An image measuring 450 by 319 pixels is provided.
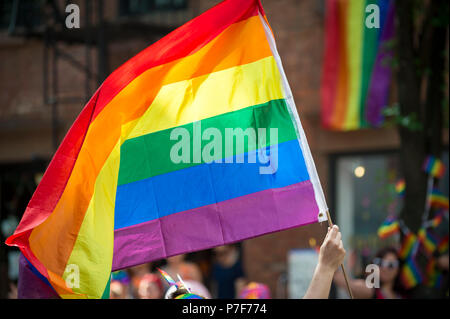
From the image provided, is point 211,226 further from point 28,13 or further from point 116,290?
point 28,13

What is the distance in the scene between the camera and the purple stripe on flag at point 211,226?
4332 mm

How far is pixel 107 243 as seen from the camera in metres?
4.27

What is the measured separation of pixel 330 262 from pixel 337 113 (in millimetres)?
7811

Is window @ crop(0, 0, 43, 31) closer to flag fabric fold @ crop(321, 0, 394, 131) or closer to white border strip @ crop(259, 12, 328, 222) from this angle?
flag fabric fold @ crop(321, 0, 394, 131)

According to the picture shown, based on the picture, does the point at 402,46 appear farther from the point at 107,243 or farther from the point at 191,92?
the point at 107,243

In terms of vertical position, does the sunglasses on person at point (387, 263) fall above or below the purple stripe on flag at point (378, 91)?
below

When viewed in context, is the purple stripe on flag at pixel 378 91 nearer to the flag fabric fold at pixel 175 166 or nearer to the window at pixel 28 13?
the window at pixel 28 13

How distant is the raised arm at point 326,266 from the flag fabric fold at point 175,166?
684 mm

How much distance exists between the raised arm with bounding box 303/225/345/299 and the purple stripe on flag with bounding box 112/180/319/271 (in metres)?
0.78

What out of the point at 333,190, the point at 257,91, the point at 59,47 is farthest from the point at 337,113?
the point at 257,91

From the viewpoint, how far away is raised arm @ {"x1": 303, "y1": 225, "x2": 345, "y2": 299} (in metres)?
3.34

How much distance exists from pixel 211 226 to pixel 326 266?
1128 mm

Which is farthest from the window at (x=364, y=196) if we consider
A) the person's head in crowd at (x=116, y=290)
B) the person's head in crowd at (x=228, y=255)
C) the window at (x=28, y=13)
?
the window at (x=28, y=13)

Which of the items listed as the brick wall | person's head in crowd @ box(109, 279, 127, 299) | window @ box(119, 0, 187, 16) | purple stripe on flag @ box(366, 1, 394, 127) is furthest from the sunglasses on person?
window @ box(119, 0, 187, 16)
